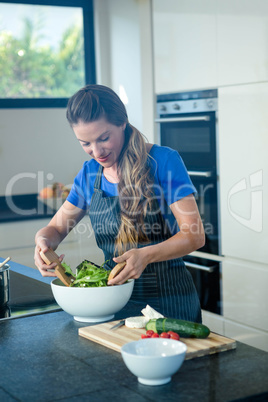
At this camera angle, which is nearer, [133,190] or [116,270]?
[116,270]

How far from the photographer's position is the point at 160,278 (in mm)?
1862

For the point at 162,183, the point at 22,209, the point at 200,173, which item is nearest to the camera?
the point at 162,183

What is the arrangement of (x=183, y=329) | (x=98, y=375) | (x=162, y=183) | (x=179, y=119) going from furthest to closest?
(x=179, y=119) < (x=162, y=183) < (x=183, y=329) < (x=98, y=375)

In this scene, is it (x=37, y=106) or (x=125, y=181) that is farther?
(x=37, y=106)

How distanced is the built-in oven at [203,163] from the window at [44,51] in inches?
41.2

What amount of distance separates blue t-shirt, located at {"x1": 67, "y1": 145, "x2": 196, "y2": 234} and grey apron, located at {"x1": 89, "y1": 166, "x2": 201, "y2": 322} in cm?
3

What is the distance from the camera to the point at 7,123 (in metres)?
3.75

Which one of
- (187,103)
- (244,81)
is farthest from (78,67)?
(244,81)

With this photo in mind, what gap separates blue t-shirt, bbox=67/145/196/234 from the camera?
1756 millimetres

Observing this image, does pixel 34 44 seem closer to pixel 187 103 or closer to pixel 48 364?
pixel 187 103

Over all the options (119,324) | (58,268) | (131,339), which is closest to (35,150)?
(58,268)

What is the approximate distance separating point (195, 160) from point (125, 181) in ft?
4.17

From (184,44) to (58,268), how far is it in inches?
73.8

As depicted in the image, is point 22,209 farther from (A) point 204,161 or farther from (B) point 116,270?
(B) point 116,270
